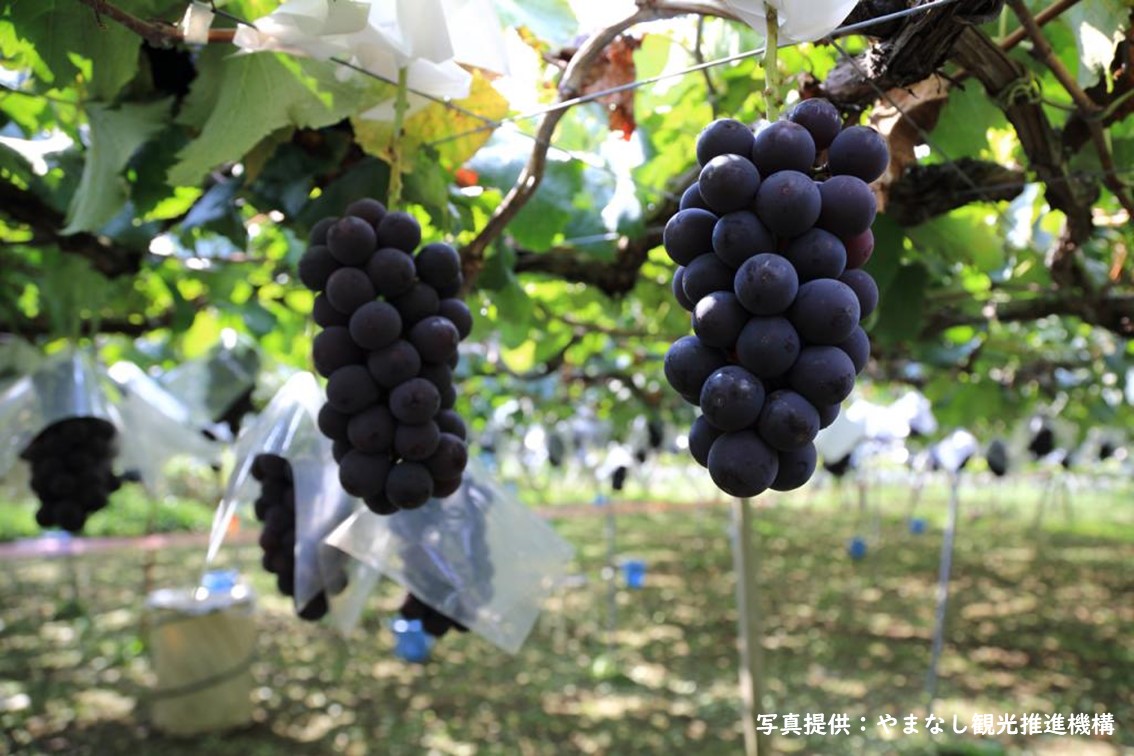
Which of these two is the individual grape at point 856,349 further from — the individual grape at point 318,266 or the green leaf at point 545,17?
the green leaf at point 545,17

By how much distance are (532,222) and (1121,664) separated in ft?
22.3

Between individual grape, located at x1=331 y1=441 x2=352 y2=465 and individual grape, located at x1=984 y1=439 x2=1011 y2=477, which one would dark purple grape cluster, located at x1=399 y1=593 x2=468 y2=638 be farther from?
individual grape, located at x1=984 y1=439 x2=1011 y2=477

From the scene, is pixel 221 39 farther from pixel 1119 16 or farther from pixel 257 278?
pixel 257 278

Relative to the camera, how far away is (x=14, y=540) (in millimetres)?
13273

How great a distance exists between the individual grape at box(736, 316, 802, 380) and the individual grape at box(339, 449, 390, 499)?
53cm

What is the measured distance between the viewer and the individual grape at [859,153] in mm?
732

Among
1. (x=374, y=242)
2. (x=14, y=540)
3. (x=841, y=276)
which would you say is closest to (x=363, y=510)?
(x=374, y=242)

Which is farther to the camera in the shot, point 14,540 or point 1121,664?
point 14,540

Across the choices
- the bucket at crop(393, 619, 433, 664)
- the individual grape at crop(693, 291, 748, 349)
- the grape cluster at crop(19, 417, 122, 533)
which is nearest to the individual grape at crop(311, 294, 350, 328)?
the individual grape at crop(693, 291, 748, 349)

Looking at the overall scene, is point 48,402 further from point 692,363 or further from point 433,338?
point 692,363

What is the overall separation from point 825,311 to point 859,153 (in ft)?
0.53

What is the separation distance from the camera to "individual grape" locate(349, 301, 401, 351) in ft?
3.36

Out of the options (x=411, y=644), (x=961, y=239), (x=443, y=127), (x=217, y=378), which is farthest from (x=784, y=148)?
(x=411, y=644)

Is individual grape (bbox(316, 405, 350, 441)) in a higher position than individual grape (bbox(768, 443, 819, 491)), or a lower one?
higher
